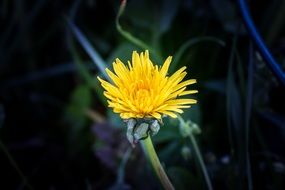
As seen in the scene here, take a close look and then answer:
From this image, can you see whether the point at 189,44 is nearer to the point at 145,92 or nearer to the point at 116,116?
the point at 116,116

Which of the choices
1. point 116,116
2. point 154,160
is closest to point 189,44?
point 116,116

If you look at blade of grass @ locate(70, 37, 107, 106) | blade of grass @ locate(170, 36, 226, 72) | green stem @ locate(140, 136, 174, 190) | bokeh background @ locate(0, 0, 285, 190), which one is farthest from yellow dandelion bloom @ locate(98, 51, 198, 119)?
blade of grass @ locate(70, 37, 107, 106)

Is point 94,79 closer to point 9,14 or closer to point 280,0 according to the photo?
point 9,14

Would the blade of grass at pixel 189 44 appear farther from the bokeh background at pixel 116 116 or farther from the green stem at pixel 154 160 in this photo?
the green stem at pixel 154 160

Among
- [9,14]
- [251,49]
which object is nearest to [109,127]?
[251,49]

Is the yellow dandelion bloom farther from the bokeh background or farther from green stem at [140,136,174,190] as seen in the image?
the bokeh background
